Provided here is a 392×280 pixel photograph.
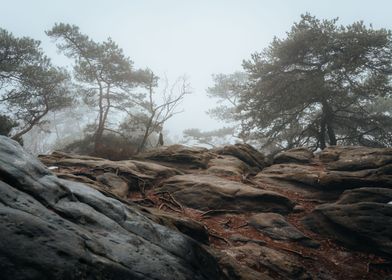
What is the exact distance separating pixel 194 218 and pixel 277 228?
2.52 metres

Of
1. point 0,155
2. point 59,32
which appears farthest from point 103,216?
point 59,32

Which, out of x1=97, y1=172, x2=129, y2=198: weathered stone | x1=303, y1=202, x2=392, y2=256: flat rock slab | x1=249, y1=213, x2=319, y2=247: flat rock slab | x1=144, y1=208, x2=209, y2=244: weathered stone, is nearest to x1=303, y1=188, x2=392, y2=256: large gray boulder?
x1=303, y1=202, x2=392, y2=256: flat rock slab

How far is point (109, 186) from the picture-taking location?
31.1ft

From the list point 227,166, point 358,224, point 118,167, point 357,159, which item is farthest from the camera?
point 227,166

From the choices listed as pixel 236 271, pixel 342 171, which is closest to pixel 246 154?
pixel 342 171

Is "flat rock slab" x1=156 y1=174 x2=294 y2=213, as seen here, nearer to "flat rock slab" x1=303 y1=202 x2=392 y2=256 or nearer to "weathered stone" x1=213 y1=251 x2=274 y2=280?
"flat rock slab" x1=303 y1=202 x2=392 y2=256

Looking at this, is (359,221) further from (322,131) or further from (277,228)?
(322,131)

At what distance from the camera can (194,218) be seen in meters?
8.86

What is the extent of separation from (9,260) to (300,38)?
19752 mm

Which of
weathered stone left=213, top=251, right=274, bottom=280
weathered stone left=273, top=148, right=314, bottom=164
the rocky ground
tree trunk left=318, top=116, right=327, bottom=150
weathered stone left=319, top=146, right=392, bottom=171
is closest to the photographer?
the rocky ground

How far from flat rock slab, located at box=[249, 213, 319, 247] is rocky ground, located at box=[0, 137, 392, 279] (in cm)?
3

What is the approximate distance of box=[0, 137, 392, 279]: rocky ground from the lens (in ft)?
11.7

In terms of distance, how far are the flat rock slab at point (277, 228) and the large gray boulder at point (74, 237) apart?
11.1ft

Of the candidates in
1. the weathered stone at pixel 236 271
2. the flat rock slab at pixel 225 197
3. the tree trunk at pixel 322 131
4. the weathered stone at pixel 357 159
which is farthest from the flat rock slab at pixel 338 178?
the tree trunk at pixel 322 131
